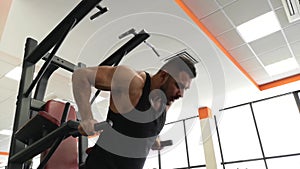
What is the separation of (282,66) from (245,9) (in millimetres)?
2131

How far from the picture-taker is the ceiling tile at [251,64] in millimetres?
4249

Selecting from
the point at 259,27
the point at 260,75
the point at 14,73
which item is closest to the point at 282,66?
the point at 260,75

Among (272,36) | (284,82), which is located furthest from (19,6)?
(284,82)

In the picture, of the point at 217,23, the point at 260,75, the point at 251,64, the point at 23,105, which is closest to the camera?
the point at 23,105

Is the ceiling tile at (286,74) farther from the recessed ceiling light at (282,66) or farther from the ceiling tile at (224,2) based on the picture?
the ceiling tile at (224,2)

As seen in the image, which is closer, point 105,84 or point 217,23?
point 105,84

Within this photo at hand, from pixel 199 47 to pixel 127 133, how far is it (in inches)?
94.2

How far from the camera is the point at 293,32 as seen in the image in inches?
141

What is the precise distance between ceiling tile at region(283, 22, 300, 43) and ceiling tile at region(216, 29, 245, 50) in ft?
2.14

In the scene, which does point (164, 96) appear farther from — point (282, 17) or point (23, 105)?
point (282, 17)

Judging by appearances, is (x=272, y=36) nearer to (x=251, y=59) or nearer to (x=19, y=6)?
(x=251, y=59)

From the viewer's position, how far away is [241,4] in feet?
9.69

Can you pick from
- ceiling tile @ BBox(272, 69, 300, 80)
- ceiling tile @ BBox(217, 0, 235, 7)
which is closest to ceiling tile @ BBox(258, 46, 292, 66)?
ceiling tile @ BBox(272, 69, 300, 80)

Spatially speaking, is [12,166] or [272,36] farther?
[272,36]
